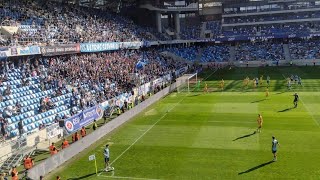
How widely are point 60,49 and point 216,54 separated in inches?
1869

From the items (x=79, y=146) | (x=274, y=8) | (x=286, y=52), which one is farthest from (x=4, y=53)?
(x=274, y=8)

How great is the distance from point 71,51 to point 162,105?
11.2 meters

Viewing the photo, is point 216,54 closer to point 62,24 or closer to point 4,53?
point 62,24

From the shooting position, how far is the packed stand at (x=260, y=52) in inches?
3031

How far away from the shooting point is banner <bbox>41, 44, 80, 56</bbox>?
3647 cm

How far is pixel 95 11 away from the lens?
62.1 meters

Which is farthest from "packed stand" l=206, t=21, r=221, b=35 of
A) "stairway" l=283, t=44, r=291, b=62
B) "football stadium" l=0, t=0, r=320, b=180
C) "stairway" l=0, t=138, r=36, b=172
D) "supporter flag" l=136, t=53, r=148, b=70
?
"stairway" l=0, t=138, r=36, b=172

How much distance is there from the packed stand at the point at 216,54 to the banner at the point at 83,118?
1863 inches

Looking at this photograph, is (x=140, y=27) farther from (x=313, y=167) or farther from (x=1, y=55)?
(x=313, y=167)

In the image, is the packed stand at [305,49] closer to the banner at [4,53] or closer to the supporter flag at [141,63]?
the supporter flag at [141,63]

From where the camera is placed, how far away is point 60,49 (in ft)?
127

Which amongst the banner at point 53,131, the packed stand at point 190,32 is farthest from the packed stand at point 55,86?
the packed stand at point 190,32

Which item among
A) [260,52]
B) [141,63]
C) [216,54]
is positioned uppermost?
[260,52]

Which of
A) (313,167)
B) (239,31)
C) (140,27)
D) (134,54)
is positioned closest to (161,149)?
(313,167)
